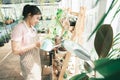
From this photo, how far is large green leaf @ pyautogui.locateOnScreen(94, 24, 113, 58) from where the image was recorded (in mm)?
606

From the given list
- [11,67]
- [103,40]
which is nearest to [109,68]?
[103,40]

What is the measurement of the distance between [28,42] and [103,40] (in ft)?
4.17

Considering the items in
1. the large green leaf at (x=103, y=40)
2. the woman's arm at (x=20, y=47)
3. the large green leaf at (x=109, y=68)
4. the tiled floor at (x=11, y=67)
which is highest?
the large green leaf at (x=109, y=68)

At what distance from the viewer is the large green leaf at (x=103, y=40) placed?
1.99ft

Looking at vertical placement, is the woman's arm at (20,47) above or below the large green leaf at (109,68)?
below

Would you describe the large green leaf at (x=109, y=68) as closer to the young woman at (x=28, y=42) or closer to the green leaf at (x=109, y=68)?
the green leaf at (x=109, y=68)

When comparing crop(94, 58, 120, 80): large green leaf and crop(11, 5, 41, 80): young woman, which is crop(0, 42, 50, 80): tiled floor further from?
crop(94, 58, 120, 80): large green leaf

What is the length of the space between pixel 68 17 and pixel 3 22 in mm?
3596

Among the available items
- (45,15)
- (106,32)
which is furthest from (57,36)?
(45,15)

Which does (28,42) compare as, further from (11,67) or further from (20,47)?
(11,67)

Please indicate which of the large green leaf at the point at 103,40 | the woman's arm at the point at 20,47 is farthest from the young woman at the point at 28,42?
the large green leaf at the point at 103,40

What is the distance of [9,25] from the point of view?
616cm

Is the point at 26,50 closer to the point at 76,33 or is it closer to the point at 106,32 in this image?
the point at 76,33

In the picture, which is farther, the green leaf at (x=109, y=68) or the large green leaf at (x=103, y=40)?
the large green leaf at (x=103, y=40)
